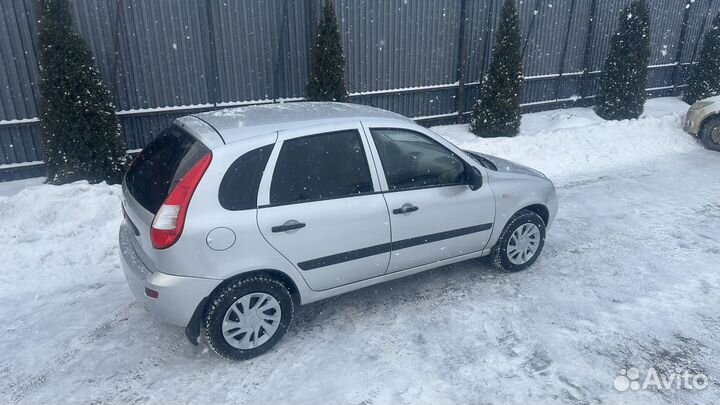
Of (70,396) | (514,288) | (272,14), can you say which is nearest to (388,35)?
(272,14)

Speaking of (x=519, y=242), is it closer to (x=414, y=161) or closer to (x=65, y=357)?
(x=414, y=161)

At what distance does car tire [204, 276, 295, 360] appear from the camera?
Result: 11.6ft

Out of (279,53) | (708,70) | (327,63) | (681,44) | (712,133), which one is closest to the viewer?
(327,63)

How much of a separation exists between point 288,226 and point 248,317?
0.78 m

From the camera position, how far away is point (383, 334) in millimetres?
4094

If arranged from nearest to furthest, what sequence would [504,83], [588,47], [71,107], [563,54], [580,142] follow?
[71,107] < [580,142] < [504,83] < [563,54] < [588,47]

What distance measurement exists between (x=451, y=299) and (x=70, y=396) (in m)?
3.21

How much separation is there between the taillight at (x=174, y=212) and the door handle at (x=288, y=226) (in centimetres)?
63

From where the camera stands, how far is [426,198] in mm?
4219

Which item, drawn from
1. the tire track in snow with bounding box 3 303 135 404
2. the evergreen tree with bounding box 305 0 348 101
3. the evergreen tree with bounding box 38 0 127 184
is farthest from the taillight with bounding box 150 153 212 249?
the evergreen tree with bounding box 305 0 348 101

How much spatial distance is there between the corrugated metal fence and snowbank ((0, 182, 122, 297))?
5.79 feet

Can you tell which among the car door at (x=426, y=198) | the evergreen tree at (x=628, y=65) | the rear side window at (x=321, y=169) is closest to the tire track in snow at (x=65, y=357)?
the rear side window at (x=321, y=169)

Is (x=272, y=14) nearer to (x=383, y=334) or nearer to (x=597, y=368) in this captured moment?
Answer: (x=383, y=334)

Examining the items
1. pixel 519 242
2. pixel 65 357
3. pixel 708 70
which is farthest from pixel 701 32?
pixel 65 357
